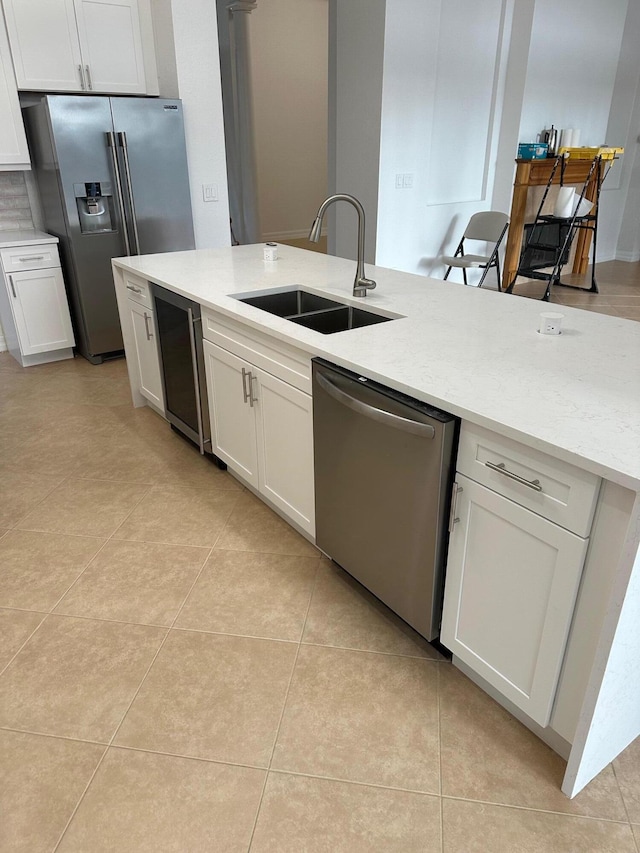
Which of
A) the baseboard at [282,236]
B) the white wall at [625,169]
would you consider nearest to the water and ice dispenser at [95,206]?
the baseboard at [282,236]

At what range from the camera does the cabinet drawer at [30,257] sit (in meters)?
3.87

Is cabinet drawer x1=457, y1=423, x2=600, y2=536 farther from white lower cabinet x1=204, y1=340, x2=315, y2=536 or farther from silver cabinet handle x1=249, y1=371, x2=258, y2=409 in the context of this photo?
silver cabinet handle x1=249, y1=371, x2=258, y2=409

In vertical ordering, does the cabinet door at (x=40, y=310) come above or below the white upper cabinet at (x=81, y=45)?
below

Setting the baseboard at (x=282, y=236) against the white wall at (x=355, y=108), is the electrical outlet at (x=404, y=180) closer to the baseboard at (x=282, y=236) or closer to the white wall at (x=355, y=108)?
the white wall at (x=355, y=108)

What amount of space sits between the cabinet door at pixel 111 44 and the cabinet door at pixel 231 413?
2.64 meters

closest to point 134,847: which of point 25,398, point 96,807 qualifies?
point 96,807

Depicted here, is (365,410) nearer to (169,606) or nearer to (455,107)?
(169,606)

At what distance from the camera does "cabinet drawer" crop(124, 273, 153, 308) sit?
2953 mm

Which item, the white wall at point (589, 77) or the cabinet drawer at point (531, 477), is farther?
the white wall at point (589, 77)

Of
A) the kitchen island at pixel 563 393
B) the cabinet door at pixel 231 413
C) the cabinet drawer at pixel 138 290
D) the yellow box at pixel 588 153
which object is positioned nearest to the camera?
the kitchen island at pixel 563 393

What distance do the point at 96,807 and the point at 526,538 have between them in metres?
1.18

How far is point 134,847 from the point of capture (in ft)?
4.41

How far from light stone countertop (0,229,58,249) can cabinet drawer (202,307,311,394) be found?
6.78 ft

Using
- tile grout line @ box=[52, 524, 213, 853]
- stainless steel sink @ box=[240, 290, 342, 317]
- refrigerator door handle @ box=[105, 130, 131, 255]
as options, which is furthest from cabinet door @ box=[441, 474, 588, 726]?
refrigerator door handle @ box=[105, 130, 131, 255]
